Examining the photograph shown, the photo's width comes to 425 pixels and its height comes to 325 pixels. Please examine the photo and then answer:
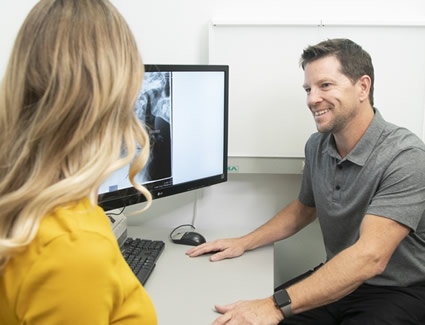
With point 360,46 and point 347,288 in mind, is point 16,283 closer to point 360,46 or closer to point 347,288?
point 347,288

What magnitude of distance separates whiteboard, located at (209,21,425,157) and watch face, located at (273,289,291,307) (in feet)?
2.13

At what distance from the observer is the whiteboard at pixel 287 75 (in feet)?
5.25

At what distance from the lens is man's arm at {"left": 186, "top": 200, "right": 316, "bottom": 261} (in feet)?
4.75

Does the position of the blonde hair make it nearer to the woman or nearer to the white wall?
the woman

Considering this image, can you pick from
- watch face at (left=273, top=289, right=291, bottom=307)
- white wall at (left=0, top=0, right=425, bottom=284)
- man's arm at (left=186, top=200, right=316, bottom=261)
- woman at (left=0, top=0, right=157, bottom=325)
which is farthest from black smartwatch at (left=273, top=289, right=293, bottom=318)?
white wall at (left=0, top=0, right=425, bottom=284)

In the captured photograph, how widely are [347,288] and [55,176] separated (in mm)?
881

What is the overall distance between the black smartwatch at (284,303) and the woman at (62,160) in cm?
53

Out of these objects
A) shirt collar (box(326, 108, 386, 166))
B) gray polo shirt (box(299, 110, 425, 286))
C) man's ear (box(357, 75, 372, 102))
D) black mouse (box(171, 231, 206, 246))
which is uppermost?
man's ear (box(357, 75, 372, 102))

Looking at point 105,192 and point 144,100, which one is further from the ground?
point 144,100

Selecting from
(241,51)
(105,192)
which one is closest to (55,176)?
(105,192)

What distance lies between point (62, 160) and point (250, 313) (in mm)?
661

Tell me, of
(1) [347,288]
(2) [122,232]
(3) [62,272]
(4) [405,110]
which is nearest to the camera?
(3) [62,272]

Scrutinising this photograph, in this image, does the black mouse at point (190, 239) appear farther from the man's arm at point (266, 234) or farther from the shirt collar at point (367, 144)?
the shirt collar at point (367, 144)

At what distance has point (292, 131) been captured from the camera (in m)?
1.69
